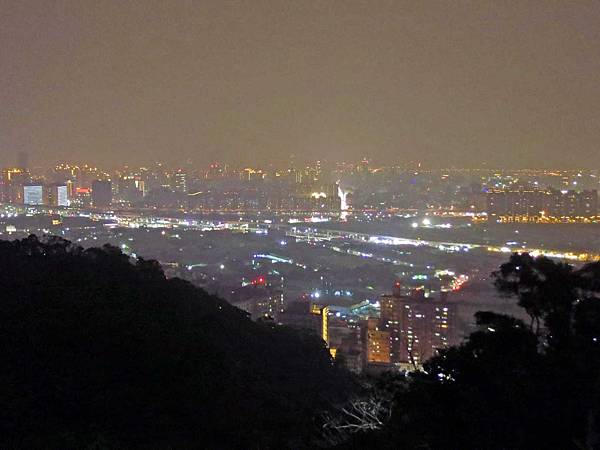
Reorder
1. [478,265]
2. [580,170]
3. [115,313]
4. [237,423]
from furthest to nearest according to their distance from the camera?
[580,170], [478,265], [115,313], [237,423]

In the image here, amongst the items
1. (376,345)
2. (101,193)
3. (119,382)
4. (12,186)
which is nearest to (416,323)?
(376,345)

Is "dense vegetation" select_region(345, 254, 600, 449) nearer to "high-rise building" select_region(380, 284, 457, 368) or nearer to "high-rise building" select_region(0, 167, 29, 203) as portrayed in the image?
"high-rise building" select_region(380, 284, 457, 368)

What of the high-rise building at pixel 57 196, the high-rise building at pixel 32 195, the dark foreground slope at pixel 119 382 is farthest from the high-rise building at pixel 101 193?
the dark foreground slope at pixel 119 382

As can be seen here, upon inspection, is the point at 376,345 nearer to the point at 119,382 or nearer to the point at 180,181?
the point at 119,382

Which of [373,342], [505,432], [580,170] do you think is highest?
[580,170]

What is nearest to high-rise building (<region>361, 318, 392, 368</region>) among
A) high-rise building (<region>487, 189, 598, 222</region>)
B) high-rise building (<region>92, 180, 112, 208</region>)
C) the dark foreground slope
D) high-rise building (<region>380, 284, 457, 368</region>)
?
high-rise building (<region>380, 284, 457, 368</region>)

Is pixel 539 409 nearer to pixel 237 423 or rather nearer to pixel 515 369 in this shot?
pixel 515 369

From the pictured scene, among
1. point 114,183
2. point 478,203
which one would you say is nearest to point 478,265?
point 478,203

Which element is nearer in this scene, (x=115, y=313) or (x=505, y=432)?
(x=505, y=432)
